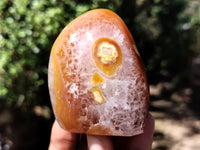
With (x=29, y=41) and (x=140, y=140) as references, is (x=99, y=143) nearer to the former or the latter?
(x=140, y=140)

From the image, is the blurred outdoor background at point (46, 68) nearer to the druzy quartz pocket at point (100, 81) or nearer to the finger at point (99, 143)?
the druzy quartz pocket at point (100, 81)

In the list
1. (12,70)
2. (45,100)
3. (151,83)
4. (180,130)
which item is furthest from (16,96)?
(151,83)

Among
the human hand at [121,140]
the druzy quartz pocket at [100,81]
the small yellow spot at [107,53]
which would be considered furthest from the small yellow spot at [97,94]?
the human hand at [121,140]

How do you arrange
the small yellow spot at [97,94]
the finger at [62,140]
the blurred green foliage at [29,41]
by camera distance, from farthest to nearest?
the blurred green foliage at [29,41] → the finger at [62,140] → the small yellow spot at [97,94]

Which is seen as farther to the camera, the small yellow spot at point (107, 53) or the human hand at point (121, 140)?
the human hand at point (121, 140)

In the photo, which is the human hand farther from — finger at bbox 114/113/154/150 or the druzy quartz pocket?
the druzy quartz pocket

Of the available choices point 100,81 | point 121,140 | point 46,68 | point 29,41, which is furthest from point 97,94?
point 46,68

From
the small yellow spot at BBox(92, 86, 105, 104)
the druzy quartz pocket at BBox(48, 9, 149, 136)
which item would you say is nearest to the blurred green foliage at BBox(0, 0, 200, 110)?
the druzy quartz pocket at BBox(48, 9, 149, 136)
